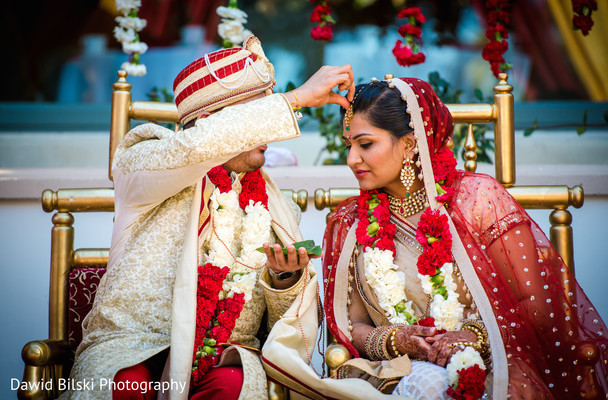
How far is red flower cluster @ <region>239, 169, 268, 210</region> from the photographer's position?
3014 mm

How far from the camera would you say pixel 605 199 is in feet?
14.0

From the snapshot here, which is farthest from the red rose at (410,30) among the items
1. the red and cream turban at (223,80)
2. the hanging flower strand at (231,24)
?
the red and cream turban at (223,80)

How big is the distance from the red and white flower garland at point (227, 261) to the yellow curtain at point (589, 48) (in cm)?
379

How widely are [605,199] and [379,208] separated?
195 cm

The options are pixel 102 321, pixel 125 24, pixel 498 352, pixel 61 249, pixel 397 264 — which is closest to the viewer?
pixel 498 352

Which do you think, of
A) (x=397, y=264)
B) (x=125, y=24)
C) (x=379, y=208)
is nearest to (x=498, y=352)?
(x=397, y=264)

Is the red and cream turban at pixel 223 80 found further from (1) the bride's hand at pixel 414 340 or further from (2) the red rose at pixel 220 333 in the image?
(1) the bride's hand at pixel 414 340

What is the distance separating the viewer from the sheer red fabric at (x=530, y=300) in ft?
8.69

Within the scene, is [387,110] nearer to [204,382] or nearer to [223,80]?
[223,80]

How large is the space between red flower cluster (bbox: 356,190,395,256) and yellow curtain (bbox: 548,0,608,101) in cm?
351

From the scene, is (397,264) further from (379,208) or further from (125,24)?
(125,24)

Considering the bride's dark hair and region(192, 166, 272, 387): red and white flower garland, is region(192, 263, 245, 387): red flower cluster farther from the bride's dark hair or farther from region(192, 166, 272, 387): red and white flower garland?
the bride's dark hair

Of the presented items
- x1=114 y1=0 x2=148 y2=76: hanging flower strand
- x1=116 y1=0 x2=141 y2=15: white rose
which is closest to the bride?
x1=114 y1=0 x2=148 y2=76: hanging flower strand

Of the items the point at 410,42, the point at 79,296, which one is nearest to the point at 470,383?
the point at 79,296
